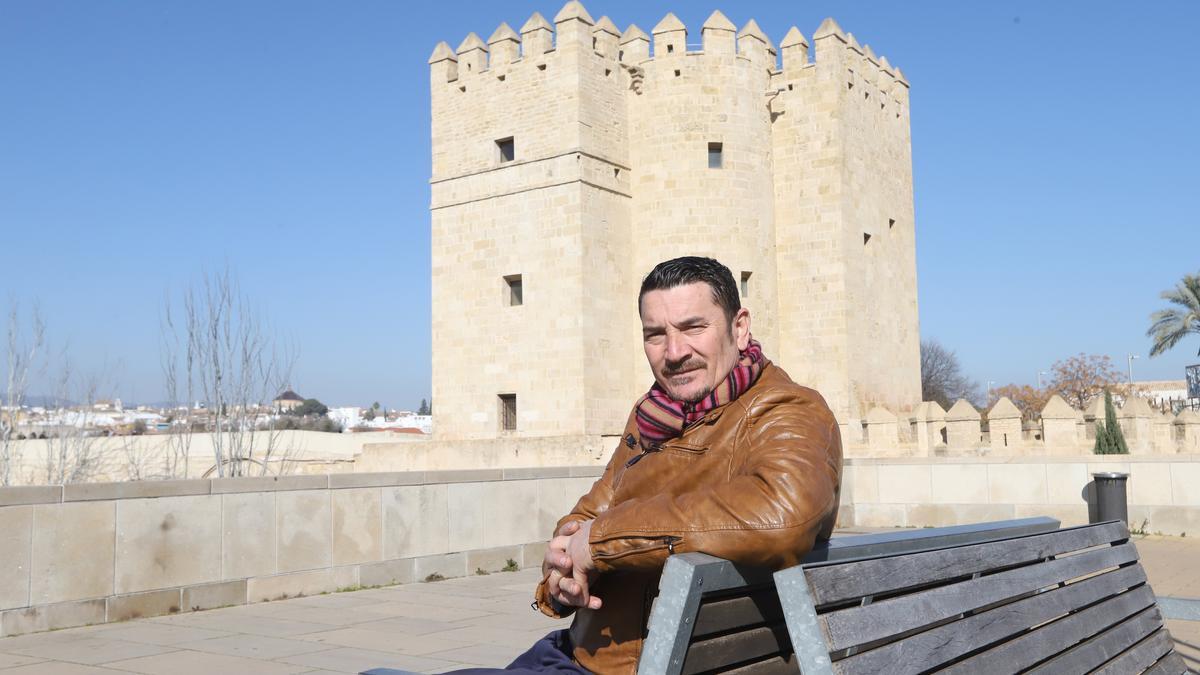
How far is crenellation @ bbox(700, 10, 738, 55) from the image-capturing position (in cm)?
2308

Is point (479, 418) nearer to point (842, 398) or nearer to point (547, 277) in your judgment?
point (547, 277)

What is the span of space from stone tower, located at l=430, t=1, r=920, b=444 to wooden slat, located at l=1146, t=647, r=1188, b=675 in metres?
17.9

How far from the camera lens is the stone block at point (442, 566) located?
9.34 m

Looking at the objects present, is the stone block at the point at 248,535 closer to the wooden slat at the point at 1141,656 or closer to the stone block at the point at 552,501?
the stone block at the point at 552,501

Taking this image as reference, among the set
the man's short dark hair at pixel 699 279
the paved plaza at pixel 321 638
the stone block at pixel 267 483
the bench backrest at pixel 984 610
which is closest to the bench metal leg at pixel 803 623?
the bench backrest at pixel 984 610

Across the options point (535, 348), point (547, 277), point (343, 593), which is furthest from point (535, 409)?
point (343, 593)

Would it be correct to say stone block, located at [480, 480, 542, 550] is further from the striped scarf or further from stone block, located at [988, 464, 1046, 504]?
the striped scarf

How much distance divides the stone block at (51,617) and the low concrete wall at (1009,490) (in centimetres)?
906

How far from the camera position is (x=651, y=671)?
182 centimetres

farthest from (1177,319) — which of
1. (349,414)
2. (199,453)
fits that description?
(349,414)

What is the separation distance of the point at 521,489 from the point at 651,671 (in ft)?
28.6

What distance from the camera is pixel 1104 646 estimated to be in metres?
2.86

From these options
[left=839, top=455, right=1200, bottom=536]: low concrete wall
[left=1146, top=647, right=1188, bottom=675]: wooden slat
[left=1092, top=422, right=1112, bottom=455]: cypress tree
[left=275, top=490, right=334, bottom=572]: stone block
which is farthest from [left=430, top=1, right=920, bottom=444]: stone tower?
[left=1146, top=647, right=1188, bottom=675]: wooden slat

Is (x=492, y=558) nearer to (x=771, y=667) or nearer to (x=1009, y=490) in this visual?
(x=1009, y=490)
